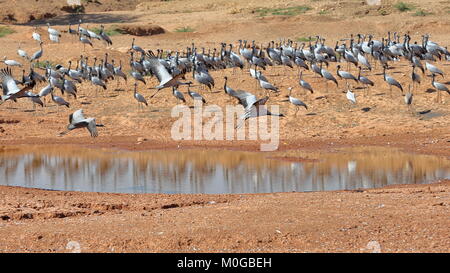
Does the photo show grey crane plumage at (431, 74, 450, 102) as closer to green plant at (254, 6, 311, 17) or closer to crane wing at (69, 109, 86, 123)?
crane wing at (69, 109, 86, 123)

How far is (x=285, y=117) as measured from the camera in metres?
24.5

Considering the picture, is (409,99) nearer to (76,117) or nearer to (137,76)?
(137,76)

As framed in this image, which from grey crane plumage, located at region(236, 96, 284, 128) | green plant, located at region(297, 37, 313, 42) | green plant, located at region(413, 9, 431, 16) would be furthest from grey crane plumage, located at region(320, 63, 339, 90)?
green plant, located at region(413, 9, 431, 16)

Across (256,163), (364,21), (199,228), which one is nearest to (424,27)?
(364,21)

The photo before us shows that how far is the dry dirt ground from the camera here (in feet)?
36.4

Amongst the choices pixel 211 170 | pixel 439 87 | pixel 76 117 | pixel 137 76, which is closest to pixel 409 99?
pixel 439 87

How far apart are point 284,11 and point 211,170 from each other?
31.9 m

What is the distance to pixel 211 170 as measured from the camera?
18.5 metres

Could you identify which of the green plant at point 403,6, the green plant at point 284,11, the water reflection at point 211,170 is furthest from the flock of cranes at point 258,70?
the green plant at point 284,11

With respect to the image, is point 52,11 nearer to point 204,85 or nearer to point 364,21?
point 364,21

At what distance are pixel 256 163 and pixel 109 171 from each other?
3118 mm

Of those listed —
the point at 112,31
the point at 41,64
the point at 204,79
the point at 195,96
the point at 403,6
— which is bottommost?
the point at 195,96

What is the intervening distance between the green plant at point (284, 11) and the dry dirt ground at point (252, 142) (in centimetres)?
16
